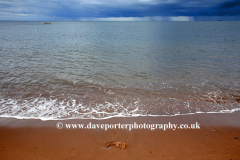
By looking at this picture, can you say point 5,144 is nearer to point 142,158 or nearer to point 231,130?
point 142,158

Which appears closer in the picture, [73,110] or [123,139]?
[123,139]

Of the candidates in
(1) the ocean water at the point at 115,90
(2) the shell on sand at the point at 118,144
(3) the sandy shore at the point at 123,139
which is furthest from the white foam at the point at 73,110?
(2) the shell on sand at the point at 118,144

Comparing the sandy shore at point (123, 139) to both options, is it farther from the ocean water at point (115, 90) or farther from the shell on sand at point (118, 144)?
the ocean water at point (115, 90)

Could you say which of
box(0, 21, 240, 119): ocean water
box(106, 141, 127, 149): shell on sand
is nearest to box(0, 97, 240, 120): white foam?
box(0, 21, 240, 119): ocean water

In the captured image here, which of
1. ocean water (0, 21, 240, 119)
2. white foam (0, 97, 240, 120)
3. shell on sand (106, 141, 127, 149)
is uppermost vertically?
ocean water (0, 21, 240, 119)

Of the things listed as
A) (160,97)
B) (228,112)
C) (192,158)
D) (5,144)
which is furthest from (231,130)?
(5,144)

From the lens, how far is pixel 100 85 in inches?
372

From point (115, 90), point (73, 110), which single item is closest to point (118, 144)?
point (73, 110)

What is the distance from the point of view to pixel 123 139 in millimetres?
4629

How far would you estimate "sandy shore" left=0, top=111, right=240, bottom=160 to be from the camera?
157 inches

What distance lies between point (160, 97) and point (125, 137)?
384 centimetres

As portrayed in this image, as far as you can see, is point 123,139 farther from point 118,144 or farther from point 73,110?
point 73,110

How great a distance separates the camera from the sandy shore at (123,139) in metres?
3.99

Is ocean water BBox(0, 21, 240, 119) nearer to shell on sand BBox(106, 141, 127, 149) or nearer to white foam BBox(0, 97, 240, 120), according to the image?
white foam BBox(0, 97, 240, 120)
